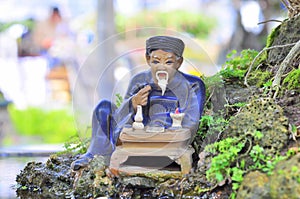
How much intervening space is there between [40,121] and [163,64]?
380 cm

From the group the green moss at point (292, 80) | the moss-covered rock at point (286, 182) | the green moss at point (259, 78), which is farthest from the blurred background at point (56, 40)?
the moss-covered rock at point (286, 182)

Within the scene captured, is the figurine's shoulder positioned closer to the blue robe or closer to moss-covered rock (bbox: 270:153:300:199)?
the blue robe

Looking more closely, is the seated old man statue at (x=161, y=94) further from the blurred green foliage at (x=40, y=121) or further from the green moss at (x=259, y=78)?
the blurred green foliage at (x=40, y=121)

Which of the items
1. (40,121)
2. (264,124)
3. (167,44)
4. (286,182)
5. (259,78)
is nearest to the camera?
(286,182)

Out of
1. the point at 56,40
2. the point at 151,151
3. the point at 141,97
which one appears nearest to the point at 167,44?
the point at 141,97

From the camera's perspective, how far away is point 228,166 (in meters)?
1.02

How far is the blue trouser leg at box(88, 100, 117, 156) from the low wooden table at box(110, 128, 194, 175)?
0.28 ft

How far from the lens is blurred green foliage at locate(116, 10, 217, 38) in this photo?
19.1ft

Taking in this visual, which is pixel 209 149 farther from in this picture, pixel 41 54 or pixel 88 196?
pixel 41 54

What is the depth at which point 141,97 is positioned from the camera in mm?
1190

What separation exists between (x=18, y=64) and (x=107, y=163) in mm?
5105

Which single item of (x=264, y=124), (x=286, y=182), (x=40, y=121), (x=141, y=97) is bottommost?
(x=286, y=182)

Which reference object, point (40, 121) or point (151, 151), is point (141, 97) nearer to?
point (151, 151)

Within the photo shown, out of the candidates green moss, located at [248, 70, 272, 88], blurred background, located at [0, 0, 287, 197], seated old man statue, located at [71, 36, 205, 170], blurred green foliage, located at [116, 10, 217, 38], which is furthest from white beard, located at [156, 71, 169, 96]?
blurred green foliage, located at [116, 10, 217, 38]
